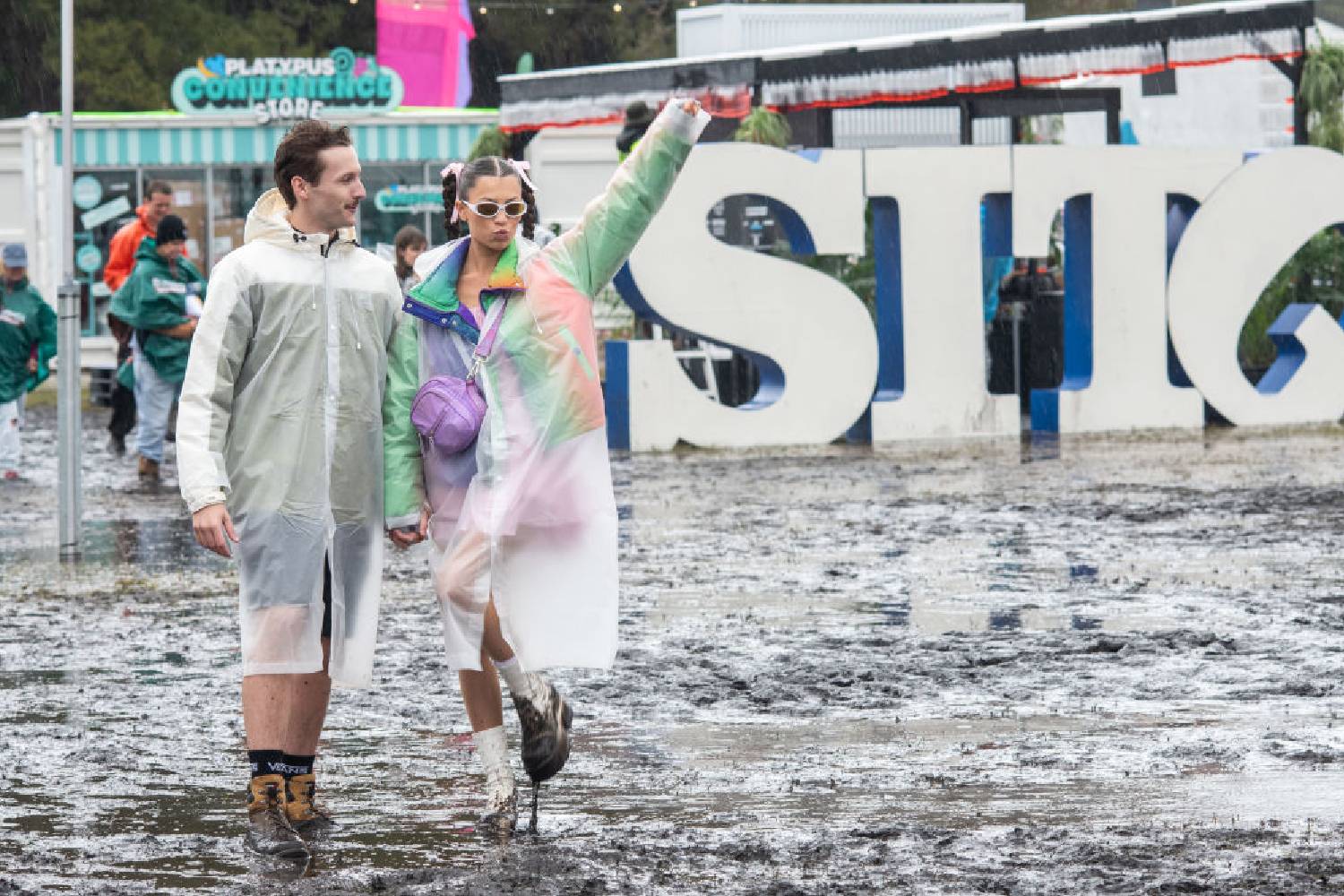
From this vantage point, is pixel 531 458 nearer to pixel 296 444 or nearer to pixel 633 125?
pixel 296 444

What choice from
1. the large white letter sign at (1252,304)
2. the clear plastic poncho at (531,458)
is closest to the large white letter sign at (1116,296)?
the large white letter sign at (1252,304)

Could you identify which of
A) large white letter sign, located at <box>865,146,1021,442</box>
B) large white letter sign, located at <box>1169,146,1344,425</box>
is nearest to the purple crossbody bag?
large white letter sign, located at <box>865,146,1021,442</box>

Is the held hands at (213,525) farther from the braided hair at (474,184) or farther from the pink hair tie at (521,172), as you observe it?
the pink hair tie at (521,172)

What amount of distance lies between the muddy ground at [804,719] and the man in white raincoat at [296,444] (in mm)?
312

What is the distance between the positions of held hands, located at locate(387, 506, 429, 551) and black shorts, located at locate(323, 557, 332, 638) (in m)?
0.17

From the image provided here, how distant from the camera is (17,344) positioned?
16.8 meters

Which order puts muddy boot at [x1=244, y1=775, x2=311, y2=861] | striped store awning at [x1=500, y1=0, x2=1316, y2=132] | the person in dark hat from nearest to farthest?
muddy boot at [x1=244, y1=775, x2=311, y2=861], the person in dark hat, striped store awning at [x1=500, y1=0, x2=1316, y2=132]

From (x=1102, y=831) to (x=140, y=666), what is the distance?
4042 millimetres

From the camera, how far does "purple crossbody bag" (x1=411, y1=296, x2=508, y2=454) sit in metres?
5.80

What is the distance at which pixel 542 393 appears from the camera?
5914 millimetres

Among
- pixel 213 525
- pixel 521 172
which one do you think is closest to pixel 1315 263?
pixel 521 172

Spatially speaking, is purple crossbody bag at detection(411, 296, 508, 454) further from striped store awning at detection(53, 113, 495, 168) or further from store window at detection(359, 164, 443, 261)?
store window at detection(359, 164, 443, 261)

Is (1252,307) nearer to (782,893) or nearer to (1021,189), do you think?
(1021,189)

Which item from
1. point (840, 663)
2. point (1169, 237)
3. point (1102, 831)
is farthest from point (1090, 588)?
point (1169, 237)
